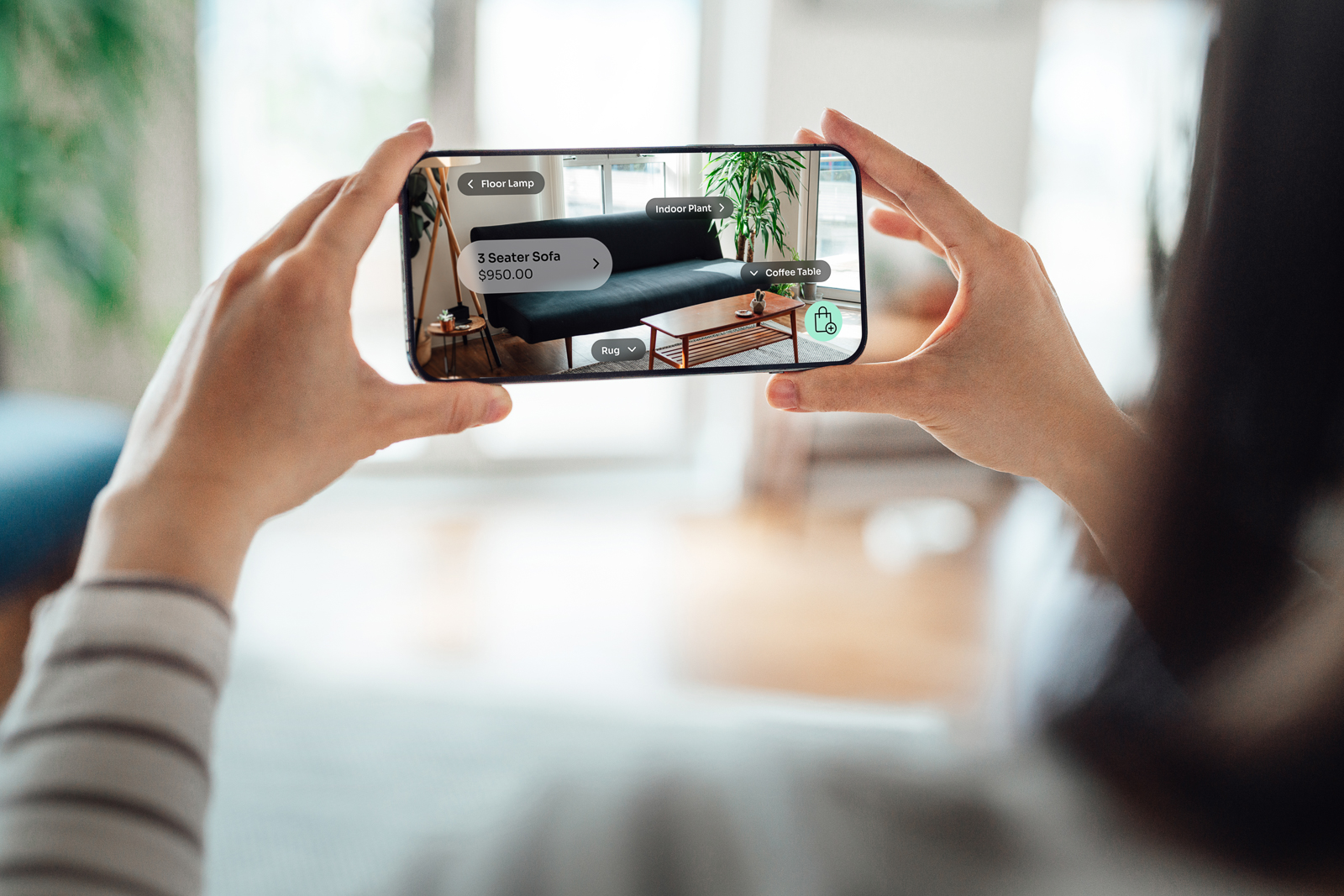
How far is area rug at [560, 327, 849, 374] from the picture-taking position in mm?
515

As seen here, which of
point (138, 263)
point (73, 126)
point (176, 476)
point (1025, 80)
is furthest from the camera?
point (1025, 80)

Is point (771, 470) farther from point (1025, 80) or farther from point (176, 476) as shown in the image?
point (176, 476)

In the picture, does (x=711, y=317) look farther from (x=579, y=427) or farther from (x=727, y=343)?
(x=579, y=427)

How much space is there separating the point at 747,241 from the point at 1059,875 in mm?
520

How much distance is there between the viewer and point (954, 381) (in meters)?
0.55

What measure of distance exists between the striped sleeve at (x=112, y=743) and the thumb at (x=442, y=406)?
161 millimetres

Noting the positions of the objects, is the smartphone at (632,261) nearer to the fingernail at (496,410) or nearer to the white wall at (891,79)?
the fingernail at (496,410)

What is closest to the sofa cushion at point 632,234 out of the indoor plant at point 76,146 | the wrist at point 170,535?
the wrist at point 170,535

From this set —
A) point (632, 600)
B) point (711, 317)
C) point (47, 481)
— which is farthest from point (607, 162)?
point (632, 600)

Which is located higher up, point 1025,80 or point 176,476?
point 1025,80

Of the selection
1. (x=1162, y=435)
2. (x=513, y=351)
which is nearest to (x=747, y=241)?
(x=513, y=351)

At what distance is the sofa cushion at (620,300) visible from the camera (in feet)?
1.64

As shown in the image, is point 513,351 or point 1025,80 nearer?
point 513,351

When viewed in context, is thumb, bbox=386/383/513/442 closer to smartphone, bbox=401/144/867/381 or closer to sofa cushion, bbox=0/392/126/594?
smartphone, bbox=401/144/867/381
